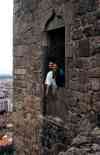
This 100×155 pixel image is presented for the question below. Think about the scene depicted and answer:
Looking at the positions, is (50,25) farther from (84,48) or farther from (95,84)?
(95,84)

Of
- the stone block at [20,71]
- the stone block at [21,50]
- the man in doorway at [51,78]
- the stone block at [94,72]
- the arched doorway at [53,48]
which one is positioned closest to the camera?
the stone block at [94,72]

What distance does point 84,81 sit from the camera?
4883mm

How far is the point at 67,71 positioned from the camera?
210 inches

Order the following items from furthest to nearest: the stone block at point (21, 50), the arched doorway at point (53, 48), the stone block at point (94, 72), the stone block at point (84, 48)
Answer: the stone block at point (21, 50), the arched doorway at point (53, 48), the stone block at point (84, 48), the stone block at point (94, 72)

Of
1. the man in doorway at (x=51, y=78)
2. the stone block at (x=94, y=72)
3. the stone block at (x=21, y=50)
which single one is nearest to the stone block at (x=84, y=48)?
the stone block at (x=94, y=72)

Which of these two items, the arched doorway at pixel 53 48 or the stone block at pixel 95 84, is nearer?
the stone block at pixel 95 84

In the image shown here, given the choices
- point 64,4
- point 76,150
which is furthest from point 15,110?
point 76,150

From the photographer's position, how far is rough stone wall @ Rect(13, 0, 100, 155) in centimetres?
464

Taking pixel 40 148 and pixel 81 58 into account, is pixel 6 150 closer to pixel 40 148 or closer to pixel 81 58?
pixel 40 148

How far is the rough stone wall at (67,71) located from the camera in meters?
4.64

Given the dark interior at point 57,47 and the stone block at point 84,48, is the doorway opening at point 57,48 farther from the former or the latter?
the stone block at point 84,48

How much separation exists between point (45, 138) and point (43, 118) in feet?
1.08

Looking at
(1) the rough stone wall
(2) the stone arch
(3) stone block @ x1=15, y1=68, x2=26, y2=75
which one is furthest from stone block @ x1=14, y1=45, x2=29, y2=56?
(2) the stone arch

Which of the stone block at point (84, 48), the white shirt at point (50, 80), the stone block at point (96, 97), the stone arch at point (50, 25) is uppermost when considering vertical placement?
the stone arch at point (50, 25)
